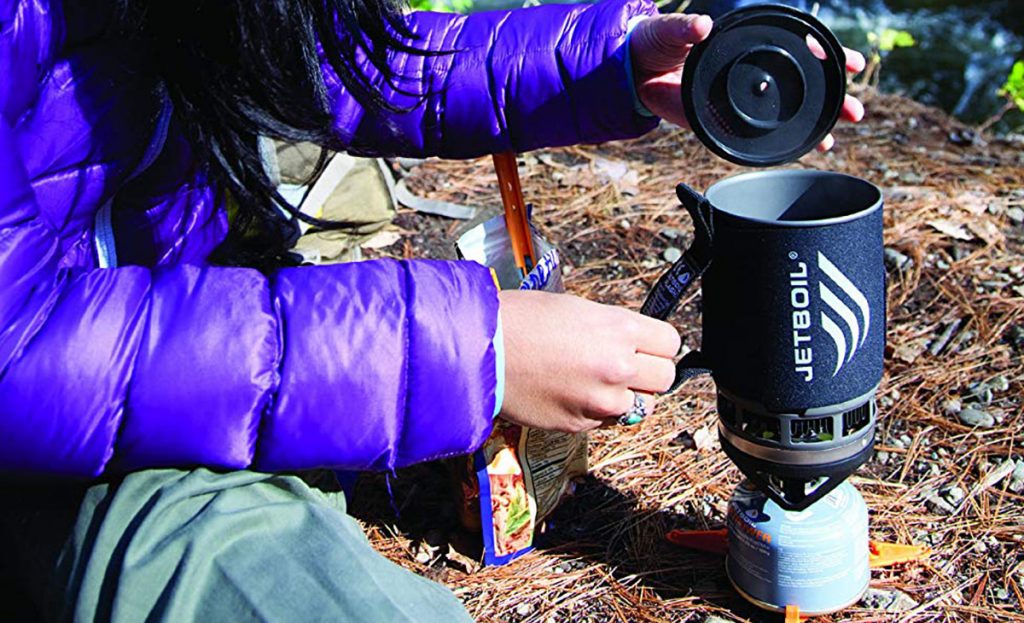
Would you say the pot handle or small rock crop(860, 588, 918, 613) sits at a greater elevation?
the pot handle

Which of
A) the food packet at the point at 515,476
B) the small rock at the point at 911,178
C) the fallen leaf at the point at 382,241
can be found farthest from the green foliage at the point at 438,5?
the food packet at the point at 515,476

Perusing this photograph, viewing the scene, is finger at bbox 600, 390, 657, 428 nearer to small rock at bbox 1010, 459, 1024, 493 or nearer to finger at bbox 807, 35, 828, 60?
finger at bbox 807, 35, 828, 60

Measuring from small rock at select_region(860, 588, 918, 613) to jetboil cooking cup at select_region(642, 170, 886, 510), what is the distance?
24 centimetres

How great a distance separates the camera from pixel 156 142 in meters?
1.36

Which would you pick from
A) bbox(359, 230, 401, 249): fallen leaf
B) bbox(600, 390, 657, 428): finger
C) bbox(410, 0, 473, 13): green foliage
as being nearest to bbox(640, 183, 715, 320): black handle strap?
bbox(600, 390, 657, 428): finger

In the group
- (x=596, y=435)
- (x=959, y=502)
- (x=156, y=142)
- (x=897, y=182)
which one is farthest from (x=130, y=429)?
(x=897, y=182)

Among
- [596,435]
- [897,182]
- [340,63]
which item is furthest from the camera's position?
[897,182]

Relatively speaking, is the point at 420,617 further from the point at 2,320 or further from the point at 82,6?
the point at 82,6

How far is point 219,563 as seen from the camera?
1.11 m

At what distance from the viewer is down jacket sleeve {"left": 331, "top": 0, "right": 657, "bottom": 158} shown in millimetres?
1622

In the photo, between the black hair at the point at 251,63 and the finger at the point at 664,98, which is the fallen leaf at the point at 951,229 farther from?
the black hair at the point at 251,63

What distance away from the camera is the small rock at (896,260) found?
216 centimetres

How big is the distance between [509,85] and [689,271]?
542 mm

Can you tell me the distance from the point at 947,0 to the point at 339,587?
5.33 meters
